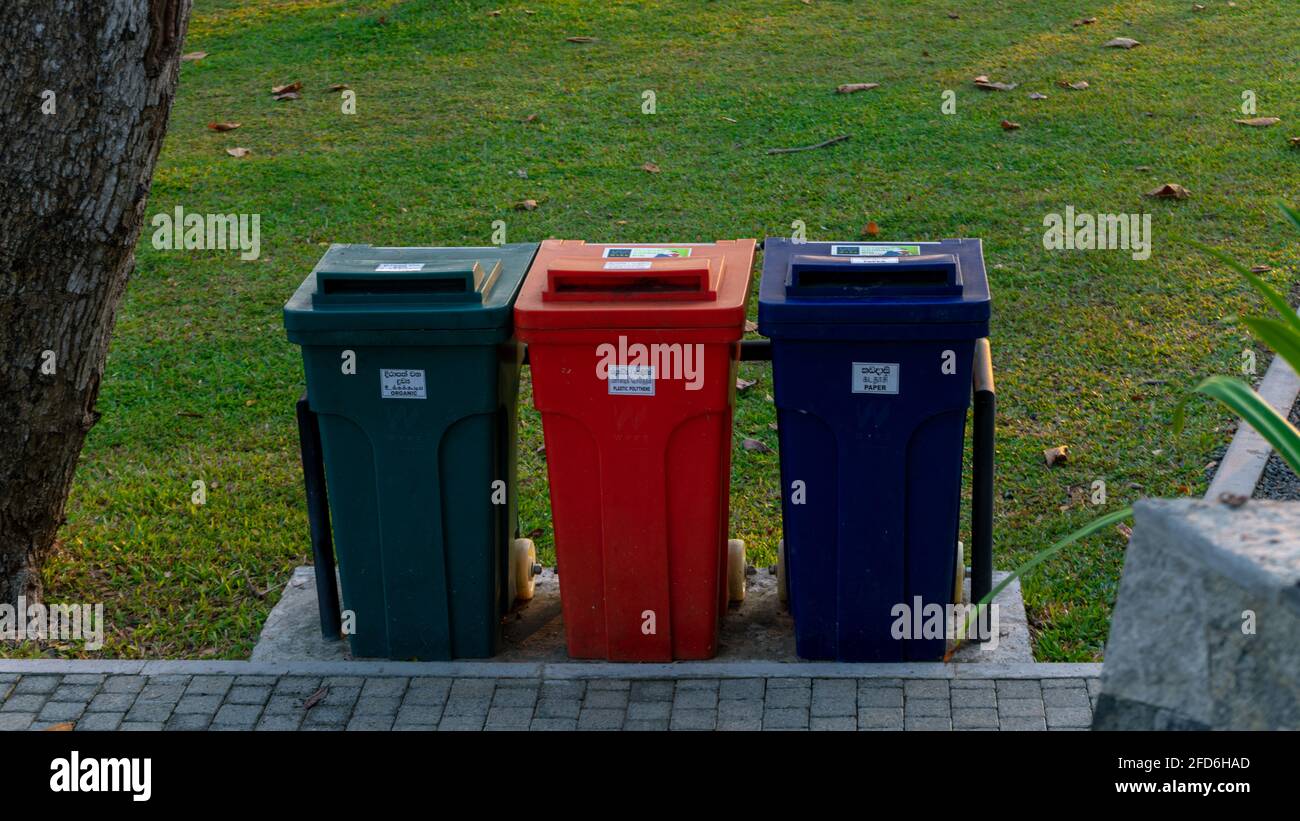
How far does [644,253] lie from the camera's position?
4.67 meters

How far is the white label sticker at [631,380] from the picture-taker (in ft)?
14.5

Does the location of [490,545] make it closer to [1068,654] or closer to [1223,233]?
[1068,654]

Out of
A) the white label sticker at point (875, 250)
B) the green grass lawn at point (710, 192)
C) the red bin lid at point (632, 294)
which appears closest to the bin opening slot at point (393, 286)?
the red bin lid at point (632, 294)

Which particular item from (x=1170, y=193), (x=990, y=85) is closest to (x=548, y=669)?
(x=1170, y=193)

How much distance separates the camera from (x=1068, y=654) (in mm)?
4898

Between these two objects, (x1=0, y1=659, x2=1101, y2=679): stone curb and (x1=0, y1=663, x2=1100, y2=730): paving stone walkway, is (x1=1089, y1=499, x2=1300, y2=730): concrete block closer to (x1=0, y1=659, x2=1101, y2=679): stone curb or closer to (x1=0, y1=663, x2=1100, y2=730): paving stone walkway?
(x1=0, y1=663, x2=1100, y2=730): paving stone walkway

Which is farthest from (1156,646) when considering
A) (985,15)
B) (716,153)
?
(985,15)

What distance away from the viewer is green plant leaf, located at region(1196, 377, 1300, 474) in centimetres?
323

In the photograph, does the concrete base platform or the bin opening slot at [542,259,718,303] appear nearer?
the bin opening slot at [542,259,718,303]

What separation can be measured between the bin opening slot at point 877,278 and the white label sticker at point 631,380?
51 centimetres

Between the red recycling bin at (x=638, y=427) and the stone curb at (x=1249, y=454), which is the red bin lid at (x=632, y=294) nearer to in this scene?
the red recycling bin at (x=638, y=427)

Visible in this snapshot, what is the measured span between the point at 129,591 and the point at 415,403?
5.81 feet

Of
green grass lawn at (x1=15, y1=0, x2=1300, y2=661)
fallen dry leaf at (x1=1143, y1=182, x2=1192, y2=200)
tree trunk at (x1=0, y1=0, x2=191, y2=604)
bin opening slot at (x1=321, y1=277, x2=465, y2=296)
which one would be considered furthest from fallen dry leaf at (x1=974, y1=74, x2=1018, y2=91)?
bin opening slot at (x1=321, y1=277, x2=465, y2=296)

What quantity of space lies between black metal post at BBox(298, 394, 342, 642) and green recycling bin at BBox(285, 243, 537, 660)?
0.48 ft
